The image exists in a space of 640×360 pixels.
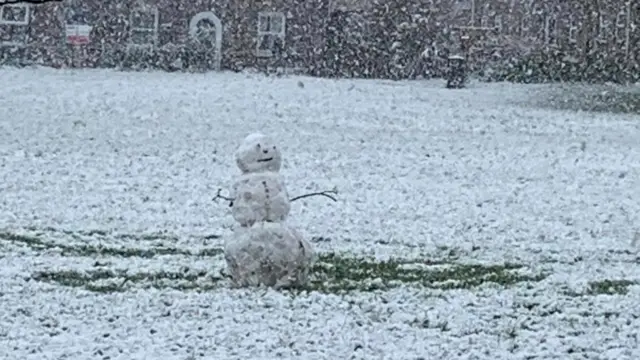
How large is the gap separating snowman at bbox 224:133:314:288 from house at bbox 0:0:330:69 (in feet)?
99.2

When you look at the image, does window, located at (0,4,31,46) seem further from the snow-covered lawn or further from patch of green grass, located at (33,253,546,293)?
patch of green grass, located at (33,253,546,293)

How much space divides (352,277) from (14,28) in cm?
3175

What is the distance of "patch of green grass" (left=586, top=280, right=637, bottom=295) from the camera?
10.2m

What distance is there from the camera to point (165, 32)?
41406mm

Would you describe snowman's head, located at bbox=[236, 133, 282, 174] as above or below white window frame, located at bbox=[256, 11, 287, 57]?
above

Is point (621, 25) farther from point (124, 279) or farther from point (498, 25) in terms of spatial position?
point (124, 279)

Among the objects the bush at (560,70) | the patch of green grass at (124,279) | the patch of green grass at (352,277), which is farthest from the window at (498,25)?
the patch of green grass at (124,279)

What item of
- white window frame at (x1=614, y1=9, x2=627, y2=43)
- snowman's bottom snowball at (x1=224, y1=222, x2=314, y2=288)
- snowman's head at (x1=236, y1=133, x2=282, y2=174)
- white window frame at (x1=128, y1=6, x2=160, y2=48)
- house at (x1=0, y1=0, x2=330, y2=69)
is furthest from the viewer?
white window frame at (x1=614, y1=9, x2=627, y2=43)

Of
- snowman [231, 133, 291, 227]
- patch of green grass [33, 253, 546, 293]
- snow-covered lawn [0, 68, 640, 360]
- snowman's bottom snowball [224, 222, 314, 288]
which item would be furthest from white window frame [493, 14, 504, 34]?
snowman's bottom snowball [224, 222, 314, 288]

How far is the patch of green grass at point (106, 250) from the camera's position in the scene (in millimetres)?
12000

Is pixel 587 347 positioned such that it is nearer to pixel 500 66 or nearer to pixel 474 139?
pixel 474 139

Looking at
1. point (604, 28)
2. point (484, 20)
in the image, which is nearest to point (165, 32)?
point (484, 20)

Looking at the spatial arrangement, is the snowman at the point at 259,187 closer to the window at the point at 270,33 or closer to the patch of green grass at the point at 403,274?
the patch of green grass at the point at 403,274

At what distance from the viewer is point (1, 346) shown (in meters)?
8.05
